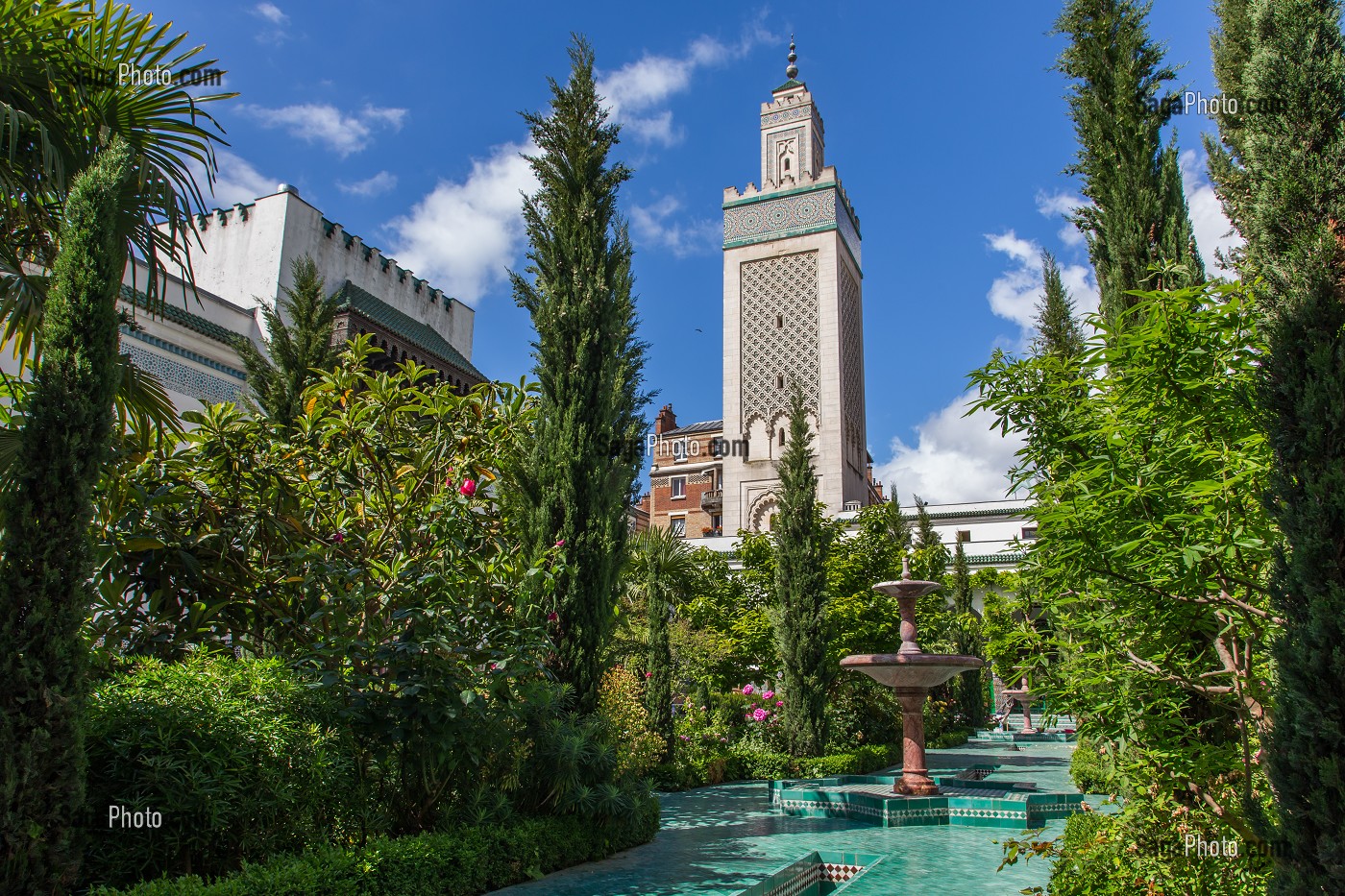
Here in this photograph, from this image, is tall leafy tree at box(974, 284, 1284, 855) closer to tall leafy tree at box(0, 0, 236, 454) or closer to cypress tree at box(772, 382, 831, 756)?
tall leafy tree at box(0, 0, 236, 454)

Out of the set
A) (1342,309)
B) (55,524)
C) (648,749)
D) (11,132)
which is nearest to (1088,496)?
(1342,309)

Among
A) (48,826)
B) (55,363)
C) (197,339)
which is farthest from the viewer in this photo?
(197,339)

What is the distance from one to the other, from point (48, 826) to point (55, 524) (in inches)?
50.2

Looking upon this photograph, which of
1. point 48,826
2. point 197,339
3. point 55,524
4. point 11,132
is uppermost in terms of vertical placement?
point 197,339

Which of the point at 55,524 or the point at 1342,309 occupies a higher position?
the point at 1342,309

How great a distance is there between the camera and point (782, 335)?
110ft

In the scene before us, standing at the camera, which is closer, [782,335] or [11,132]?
[11,132]

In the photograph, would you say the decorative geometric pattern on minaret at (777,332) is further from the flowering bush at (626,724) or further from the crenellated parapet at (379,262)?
the flowering bush at (626,724)

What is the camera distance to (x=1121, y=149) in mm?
7461

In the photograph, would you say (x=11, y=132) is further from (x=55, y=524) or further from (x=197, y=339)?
(x=197, y=339)

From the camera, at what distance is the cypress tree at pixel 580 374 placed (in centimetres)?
789

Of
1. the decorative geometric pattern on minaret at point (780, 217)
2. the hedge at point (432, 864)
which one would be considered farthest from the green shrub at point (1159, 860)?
the decorative geometric pattern on minaret at point (780, 217)

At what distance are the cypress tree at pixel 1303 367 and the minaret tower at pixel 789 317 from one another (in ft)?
91.0

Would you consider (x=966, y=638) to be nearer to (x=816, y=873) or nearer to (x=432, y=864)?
(x=816, y=873)
